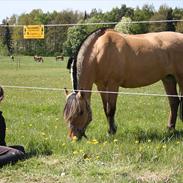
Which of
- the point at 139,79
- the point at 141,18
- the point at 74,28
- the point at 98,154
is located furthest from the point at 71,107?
the point at 141,18

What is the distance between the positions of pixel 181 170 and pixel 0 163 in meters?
2.14

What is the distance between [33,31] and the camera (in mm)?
6984

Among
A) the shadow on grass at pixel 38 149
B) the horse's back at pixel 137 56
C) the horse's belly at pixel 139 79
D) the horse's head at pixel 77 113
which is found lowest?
the shadow on grass at pixel 38 149

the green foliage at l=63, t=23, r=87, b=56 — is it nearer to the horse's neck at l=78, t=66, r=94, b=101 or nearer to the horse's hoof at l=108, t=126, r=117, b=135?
the horse's neck at l=78, t=66, r=94, b=101

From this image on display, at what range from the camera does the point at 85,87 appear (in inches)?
292

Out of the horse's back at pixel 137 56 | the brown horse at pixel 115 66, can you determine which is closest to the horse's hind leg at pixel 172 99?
the brown horse at pixel 115 66

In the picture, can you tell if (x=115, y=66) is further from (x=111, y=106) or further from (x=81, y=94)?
(x=81, y=94)

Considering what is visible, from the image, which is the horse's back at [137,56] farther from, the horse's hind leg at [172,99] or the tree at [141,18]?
the tree at [141,18]

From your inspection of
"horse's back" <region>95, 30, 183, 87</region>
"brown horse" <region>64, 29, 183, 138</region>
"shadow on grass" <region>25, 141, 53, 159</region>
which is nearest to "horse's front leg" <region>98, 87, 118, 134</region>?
"brown horse" <region>64, 29, 183, 138</region>

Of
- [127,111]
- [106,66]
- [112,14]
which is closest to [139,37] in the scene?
[106,66]

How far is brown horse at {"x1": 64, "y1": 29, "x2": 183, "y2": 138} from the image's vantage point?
281 inches

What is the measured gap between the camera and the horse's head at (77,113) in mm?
6918

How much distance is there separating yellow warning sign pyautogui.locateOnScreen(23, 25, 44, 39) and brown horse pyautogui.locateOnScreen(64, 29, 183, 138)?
0.80 m

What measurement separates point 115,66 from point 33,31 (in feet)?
5.28
